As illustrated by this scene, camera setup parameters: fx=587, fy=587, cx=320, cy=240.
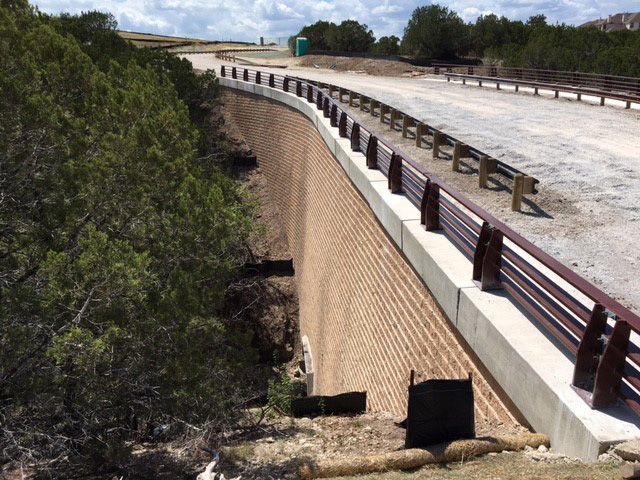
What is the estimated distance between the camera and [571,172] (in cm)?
1138

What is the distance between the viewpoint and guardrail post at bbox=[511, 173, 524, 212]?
9.14 metres

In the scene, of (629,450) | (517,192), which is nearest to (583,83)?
(517,192)

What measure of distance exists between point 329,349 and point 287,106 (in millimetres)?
14891

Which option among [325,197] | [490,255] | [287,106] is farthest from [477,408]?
[287,106]

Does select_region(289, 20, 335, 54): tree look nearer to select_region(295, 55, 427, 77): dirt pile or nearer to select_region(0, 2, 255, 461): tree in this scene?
select_region(295, 55, 427, 77): dirt pile

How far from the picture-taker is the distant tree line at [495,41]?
4400 cm

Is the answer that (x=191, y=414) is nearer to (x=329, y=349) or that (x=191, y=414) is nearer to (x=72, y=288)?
(x=72, y=288)

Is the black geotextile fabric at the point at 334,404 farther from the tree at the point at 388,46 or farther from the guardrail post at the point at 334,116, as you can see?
the tree at the point at 388,46

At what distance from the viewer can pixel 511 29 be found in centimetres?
6350

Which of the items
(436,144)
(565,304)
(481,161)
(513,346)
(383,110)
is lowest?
(513,346)

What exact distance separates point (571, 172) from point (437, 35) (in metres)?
57.5

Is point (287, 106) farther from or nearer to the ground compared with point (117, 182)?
farther from the ground

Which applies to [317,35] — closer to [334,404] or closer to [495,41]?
[495,41]

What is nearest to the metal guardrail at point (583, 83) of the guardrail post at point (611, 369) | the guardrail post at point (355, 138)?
the guardrail post at point (355, 138)
